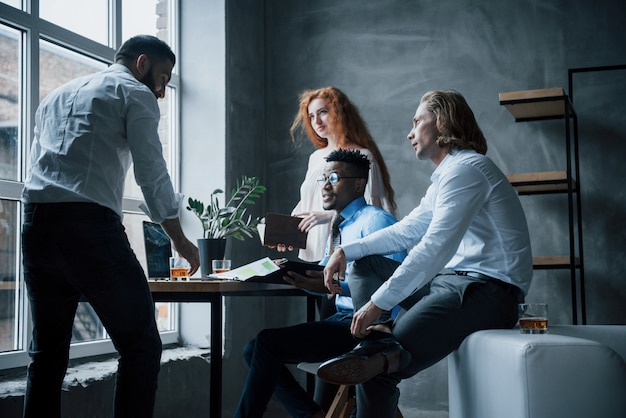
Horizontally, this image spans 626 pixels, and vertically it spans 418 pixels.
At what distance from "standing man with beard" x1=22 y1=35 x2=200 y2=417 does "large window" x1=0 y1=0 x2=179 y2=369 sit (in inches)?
39.0

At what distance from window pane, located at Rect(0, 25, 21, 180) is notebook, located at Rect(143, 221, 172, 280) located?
73cm

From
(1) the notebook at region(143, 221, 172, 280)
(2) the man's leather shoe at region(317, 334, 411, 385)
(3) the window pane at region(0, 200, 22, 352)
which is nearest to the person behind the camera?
(2) the man's leather shoe at region(317, 334, 411, 385)

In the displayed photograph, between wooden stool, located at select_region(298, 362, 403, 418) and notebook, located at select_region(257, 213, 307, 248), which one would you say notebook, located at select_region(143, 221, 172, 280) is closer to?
notebook, located at select_region(257, 213, 307, 248)

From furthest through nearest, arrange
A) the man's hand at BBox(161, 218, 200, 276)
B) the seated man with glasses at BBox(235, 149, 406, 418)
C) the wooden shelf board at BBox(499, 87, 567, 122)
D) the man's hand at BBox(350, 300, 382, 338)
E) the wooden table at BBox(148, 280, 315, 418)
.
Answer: the wooden shelf board at BBox(499, 87, 567, 122) → the seated man with glasses at BBox(235, 149, 406, 418) → the wooden table at BBox(148, 280, 315, 418) → the man's hand at BBox(161, 218, 200, 276) → the man's hand at BBox(350, 300, 382, 338)

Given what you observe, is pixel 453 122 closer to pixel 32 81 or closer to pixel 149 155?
pixel 149 155

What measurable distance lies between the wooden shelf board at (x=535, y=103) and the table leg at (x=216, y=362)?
2165 mm

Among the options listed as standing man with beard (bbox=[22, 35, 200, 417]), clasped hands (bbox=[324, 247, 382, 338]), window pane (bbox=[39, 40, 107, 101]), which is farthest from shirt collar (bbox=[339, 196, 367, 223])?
window pane (bbox=[39, 40, 107, 101])

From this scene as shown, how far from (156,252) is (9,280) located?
738 mm

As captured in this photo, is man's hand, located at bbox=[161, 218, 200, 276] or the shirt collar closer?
man's hand, located at bbox=[161, 218, 200, 276]

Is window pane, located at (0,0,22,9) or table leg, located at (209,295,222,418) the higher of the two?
window pane, located at (0,0,22,9)

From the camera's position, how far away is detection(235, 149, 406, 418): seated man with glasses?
8.63 feet

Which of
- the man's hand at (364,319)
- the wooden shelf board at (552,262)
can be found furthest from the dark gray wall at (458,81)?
the man's hand at (364,319)

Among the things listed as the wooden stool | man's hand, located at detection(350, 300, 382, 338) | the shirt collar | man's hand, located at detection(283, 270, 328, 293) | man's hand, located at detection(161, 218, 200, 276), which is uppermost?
the shirt collar

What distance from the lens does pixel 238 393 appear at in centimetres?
464
